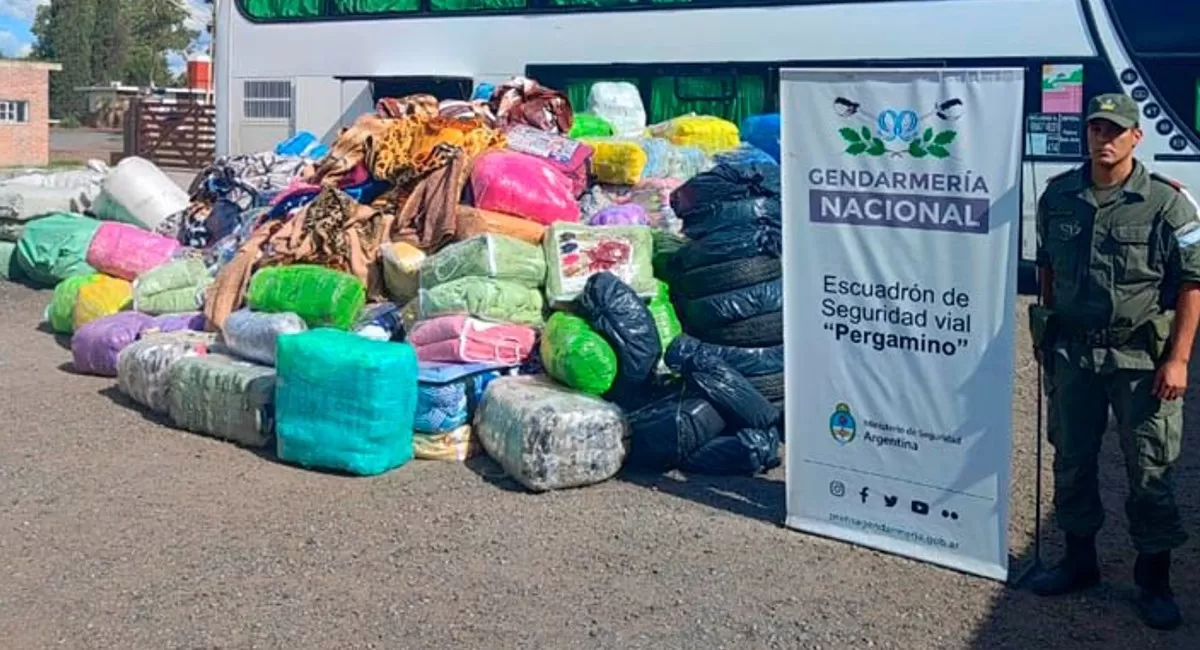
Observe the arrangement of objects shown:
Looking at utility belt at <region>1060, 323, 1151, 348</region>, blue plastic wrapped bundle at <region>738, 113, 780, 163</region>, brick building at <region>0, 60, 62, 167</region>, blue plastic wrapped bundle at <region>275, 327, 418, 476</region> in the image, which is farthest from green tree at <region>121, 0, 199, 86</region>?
utility belt at <region>1060, 323, 1151, 348</region>

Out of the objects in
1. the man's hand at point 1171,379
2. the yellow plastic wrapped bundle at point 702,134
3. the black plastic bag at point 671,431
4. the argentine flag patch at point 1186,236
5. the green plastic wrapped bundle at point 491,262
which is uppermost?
the yellow plastic wrapped bundle at point 702,134

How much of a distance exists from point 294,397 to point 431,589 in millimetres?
2342

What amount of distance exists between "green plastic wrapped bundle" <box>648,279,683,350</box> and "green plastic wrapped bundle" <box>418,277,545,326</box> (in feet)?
2.26

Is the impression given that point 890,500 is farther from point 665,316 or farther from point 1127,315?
point 665,316

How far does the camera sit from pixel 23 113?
4950cm

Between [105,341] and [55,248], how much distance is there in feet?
14.5

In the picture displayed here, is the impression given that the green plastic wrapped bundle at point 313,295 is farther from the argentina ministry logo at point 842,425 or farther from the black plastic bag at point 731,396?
the argentina ministry logo at point 842,425

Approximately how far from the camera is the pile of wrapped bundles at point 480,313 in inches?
302

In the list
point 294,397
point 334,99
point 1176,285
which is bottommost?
point 294,397

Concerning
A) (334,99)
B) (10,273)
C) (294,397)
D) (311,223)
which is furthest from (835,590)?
(334,99)

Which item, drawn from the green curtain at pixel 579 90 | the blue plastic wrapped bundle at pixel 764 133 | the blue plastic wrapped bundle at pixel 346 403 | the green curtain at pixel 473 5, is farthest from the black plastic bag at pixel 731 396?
the green curtain at pixel 473 5

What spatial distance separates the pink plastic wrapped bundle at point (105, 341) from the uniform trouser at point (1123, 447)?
6.99 metres

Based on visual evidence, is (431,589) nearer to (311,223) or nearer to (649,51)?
(311,223)

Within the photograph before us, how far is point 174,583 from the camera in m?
6.08
